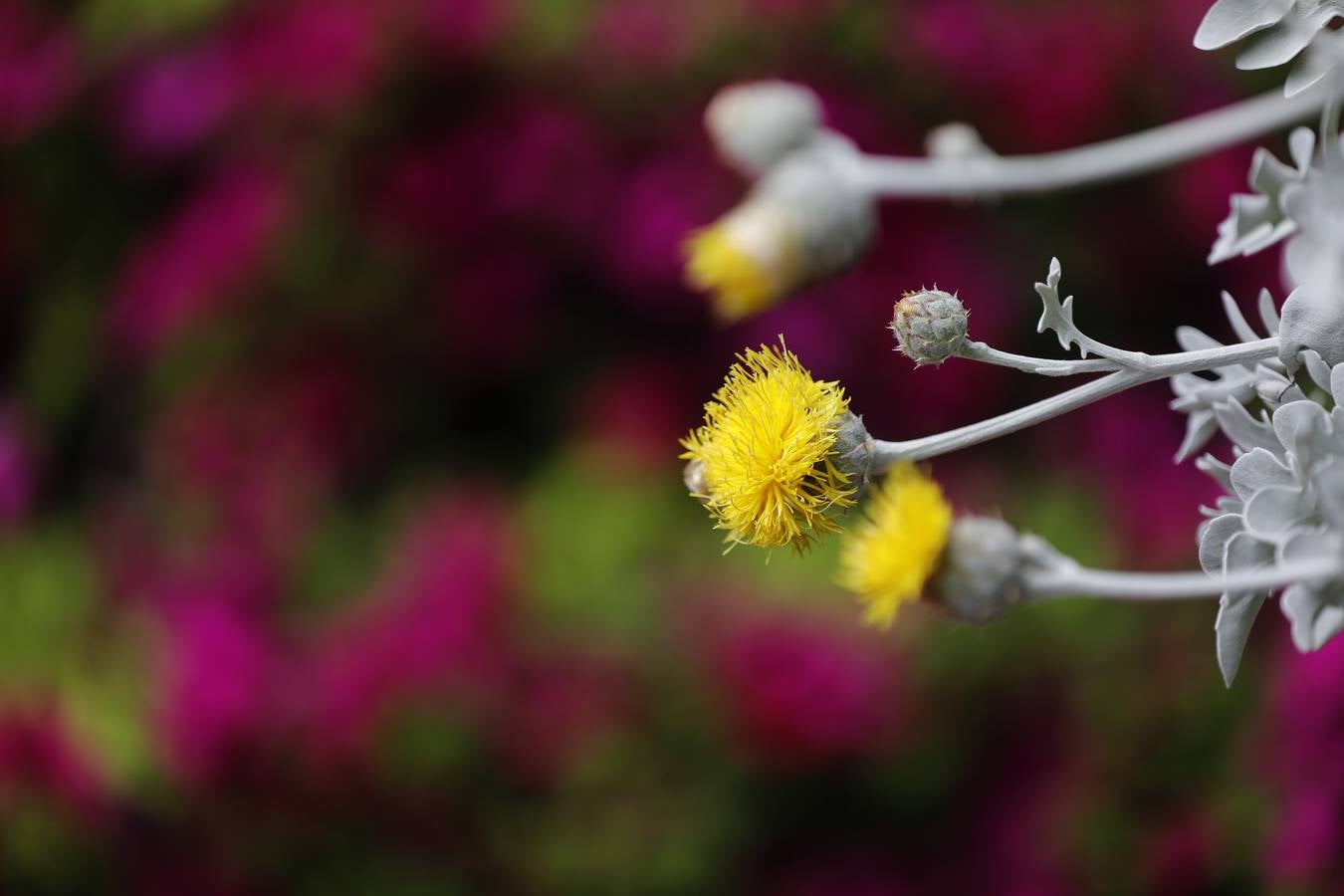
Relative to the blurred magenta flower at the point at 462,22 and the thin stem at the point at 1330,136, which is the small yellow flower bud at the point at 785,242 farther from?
the blurred magenta flower at the point at 462,22

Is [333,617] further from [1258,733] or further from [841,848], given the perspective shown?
[1258,733]

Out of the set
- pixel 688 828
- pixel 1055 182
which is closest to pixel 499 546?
pixel 688 828

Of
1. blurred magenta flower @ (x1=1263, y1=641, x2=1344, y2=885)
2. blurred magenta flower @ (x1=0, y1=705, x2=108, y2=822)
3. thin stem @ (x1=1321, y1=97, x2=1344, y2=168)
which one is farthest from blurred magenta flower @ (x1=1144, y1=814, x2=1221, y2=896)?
blurred magenta flower @ (x1=0, y1=705, x2=108, y2=822)

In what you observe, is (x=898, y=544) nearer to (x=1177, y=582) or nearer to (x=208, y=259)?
(x=1177, y=582)

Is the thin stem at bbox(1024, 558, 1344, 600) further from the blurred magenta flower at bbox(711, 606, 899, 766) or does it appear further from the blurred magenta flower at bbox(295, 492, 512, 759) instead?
the blurred magenta flower at bbox(295, 492, 512, 759)

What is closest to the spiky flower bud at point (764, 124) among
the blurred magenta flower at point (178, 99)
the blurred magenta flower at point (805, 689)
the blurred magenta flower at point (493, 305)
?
the blurred magenta flower at point (805, 689)
